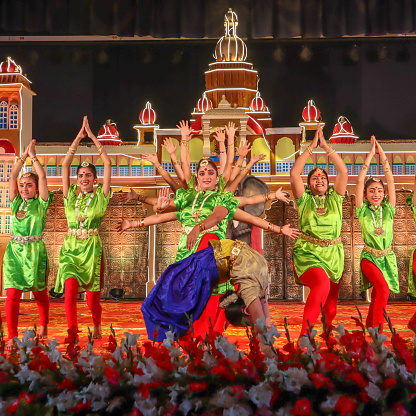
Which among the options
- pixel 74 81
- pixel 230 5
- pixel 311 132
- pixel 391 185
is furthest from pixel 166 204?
pixel 74 81

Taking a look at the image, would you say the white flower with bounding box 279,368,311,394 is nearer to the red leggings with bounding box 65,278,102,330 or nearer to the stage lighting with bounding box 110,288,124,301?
the red leggings with bounding box 65,278,102,330

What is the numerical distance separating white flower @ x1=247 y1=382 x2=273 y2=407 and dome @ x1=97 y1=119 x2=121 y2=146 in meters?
6.85

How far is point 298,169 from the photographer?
13.9 ft

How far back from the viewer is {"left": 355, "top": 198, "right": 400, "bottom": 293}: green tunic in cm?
444

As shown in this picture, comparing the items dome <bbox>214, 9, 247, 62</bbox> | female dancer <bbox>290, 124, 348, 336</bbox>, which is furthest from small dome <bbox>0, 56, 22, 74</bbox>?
female dancer <bbox>290, 124, 348, 336</bbox>

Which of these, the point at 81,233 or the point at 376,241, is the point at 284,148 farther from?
the point at 81,233

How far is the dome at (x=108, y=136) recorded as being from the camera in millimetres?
8414

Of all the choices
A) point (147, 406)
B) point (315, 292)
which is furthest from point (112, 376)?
point (315, 292)

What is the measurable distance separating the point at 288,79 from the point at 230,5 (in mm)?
2103

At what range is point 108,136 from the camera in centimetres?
845

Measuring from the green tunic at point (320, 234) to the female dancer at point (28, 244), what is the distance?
78.8 inches

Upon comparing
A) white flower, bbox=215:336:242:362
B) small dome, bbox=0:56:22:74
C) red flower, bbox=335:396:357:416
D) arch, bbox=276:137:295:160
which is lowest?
red flower, bbox=335:396:357:416

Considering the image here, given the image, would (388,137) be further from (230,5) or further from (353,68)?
(230,5)

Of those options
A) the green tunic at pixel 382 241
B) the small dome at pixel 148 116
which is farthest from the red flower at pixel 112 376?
the small dome at pixel 148 116
